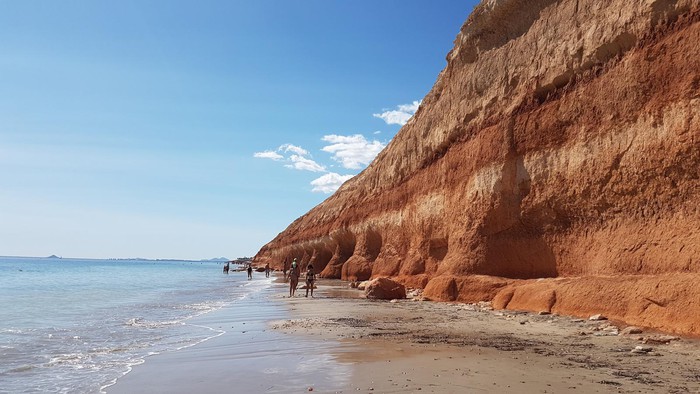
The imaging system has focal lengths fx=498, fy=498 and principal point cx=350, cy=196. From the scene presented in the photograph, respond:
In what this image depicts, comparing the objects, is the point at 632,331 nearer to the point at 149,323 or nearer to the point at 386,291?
the point at 386,291

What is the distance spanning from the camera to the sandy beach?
545 centimetres

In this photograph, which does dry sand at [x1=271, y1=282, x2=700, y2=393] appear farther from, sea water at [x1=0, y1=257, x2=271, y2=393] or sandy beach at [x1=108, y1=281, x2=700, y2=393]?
sea water at [x1=0, y1=257, x2=271, y2=393]

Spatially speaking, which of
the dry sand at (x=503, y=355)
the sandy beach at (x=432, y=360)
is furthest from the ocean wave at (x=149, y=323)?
the dry sand at (x=503, y=355)

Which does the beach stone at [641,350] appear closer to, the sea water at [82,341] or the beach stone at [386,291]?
the sea water at [82,341]

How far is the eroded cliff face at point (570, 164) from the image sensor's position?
9773 mm

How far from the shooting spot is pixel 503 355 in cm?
699

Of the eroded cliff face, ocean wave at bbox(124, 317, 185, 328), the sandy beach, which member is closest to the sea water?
ocean wave at bbox(124, 317, 185, 328)

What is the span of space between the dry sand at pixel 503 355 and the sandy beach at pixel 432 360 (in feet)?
0.04

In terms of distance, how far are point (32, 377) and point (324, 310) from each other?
849 cm

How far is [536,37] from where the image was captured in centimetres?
1623

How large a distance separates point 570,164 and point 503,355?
312 inches

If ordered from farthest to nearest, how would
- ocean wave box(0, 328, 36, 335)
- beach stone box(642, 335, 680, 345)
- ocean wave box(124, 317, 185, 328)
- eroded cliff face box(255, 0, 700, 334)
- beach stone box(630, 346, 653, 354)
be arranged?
ocean wave box(124, 317, 185, 328) → ocean wave box(0, 328, 36, 335) → eroded cliff face box(255, 0, 700, 334) → beach stone box(642, 335, 680, 345) → beach stone box(630, 346, 653, 354)

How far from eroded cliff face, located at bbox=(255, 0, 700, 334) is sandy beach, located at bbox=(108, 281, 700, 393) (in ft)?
5.14

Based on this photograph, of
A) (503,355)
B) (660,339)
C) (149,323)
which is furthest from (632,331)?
(149,323)
